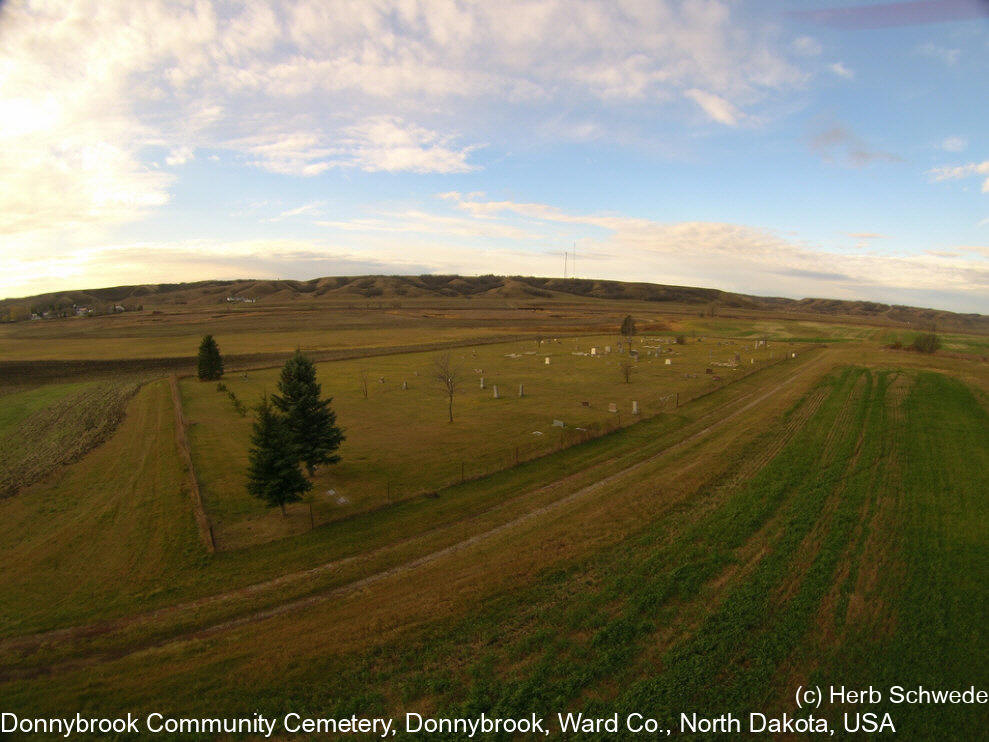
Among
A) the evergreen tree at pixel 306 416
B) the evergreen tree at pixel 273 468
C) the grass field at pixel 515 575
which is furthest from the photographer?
the evergreen tree at pixel 306 416

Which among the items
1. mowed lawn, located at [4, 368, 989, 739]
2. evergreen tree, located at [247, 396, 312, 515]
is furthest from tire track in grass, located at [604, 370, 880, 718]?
evergreen tree, located at [247, 396, 312, 515]

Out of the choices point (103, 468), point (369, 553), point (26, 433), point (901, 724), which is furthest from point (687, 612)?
point (26, 433)

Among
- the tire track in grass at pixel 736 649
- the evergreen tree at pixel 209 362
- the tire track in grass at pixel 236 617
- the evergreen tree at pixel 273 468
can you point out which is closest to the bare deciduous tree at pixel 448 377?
the evergreen tree at pixel 273 468

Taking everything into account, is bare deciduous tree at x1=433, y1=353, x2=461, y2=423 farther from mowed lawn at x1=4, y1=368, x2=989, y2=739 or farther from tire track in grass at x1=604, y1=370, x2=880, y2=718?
tire track in grass at x1=604, y1=370, x2=880, y2=718

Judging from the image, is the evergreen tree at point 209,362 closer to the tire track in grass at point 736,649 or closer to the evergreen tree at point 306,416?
the evergreen tree at point 306,416

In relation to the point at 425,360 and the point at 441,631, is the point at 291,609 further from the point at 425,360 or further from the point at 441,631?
the point at 425,360

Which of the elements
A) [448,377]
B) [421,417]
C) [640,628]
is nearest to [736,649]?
[640,628]

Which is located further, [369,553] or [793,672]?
[369,553]
